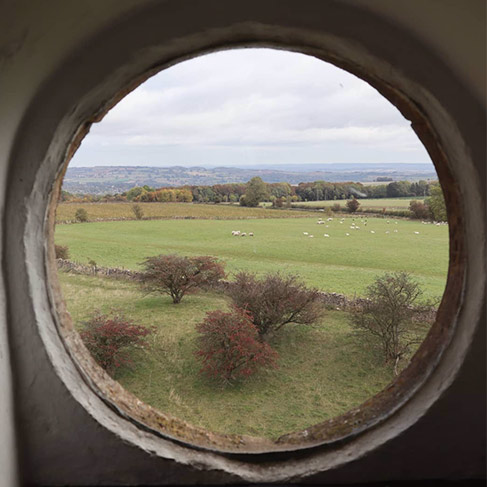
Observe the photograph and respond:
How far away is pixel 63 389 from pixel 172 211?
85.8ft

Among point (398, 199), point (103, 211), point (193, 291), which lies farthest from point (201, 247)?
point (398, 199)

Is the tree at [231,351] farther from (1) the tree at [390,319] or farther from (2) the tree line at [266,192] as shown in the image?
(2) the tree line at [266,192]

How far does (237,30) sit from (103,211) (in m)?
26.6

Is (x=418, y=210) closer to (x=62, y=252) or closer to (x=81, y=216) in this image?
(x=62, y=252)

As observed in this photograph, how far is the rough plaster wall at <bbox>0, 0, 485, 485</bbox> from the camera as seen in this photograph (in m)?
1.29

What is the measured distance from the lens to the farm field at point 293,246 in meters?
16.6

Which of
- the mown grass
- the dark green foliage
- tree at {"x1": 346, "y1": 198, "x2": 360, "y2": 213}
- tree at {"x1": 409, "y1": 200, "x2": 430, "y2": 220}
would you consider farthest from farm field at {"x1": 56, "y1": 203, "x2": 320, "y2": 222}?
the mown grass

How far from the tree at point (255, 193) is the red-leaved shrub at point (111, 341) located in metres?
20.1

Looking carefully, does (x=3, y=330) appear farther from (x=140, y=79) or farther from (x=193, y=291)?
(x=193, y=291)

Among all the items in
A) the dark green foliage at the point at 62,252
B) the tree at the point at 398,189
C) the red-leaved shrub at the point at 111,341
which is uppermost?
the tree at the point at 398,189

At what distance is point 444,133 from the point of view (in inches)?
62.2

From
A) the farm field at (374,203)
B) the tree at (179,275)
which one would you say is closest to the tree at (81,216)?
the tree at (179,275)

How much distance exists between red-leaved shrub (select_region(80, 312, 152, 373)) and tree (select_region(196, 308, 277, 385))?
168 cm

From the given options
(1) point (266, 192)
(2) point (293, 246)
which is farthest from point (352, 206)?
(2) point (293, 246)
